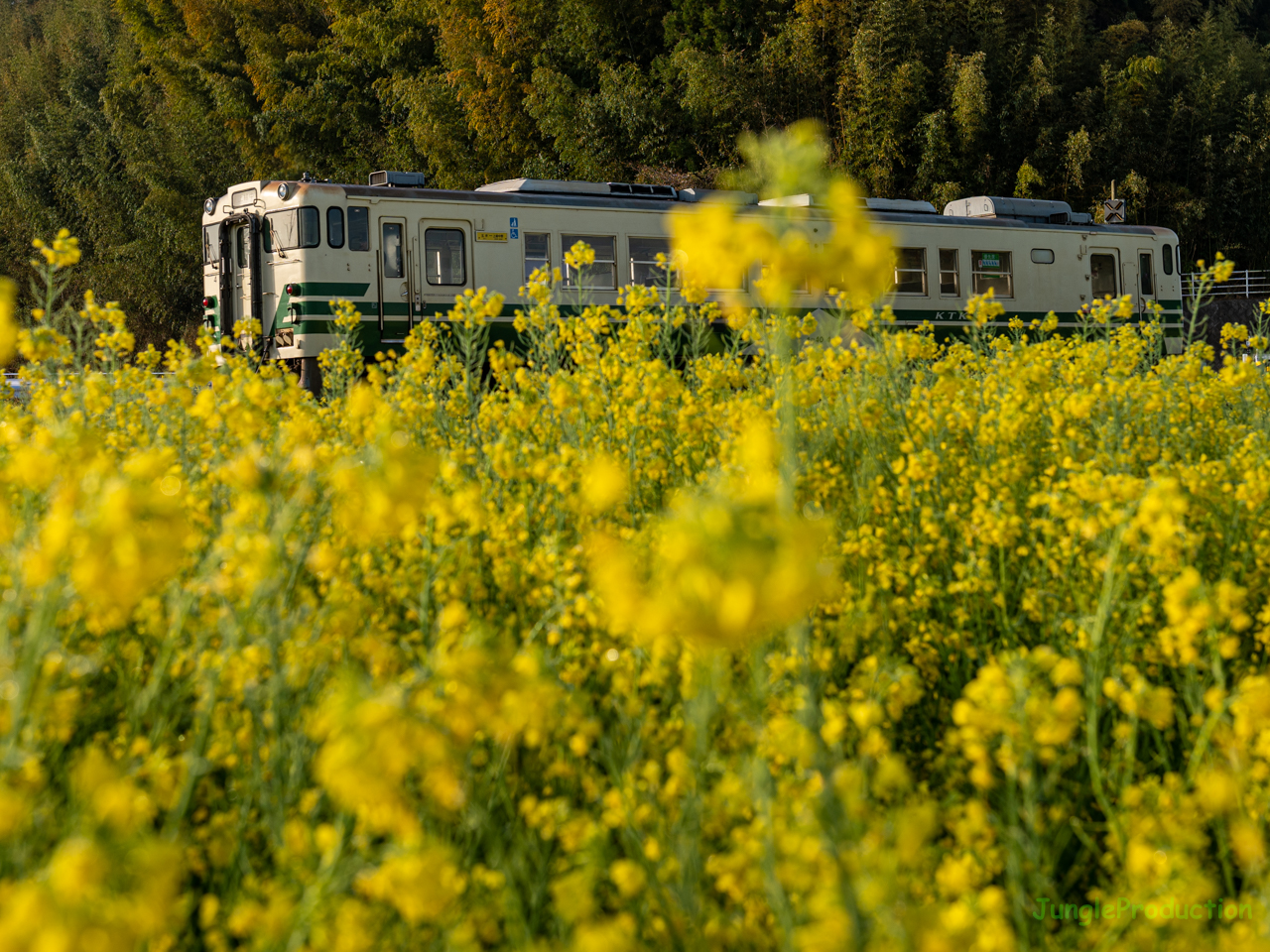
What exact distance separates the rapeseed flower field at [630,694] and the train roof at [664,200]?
6.30m

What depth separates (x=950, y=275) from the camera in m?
12.5

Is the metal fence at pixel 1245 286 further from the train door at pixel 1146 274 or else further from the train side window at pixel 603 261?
the train side window at pixel 603 261

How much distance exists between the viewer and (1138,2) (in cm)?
2731

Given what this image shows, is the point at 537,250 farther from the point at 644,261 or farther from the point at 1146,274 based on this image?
the point at 1146,274

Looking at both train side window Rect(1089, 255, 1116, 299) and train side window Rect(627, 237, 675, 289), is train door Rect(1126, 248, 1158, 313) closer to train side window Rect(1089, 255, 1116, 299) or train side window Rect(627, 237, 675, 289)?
train side window Rect(1089, 255, 1116, 299)

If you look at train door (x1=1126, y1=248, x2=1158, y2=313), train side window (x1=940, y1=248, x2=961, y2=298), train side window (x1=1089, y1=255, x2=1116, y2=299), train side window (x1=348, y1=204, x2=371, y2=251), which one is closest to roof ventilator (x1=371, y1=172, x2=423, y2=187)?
train side window (x1=348, y1=204, x2=371, y2=251)

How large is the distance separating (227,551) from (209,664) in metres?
0.28

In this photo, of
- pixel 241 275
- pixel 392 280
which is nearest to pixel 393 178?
pixel 392 280

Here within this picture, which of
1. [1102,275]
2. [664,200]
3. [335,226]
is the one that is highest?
[664,200]

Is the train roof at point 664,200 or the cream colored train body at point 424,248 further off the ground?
the train roof at point 664,200

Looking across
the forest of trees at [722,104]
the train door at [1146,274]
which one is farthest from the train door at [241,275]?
the train door at [1146,274]

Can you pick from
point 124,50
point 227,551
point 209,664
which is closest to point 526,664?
point 227,551

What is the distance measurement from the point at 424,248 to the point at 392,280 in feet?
1.33

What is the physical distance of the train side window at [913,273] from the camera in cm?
1214
